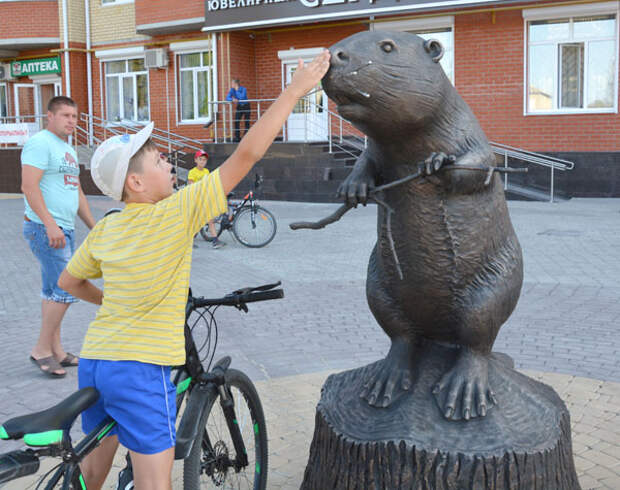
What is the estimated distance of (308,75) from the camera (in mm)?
2316

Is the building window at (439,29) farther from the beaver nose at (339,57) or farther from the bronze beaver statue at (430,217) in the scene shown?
the beaver nose at (339,57)

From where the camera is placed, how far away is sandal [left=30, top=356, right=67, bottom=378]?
5.13 metres

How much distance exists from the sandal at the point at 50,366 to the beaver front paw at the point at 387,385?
2935 mm

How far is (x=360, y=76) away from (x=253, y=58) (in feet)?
60.8

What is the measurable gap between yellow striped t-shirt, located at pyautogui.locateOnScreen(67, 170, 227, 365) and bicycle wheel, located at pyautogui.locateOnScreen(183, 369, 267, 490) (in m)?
0.43

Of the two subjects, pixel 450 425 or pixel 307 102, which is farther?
pixel 307 102

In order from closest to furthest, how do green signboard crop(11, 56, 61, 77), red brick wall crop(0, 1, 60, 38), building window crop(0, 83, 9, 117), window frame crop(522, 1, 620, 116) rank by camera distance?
window frame crop(522, 1, 620, 116) → red brick wall crop(0, 1, 60, 38) → green signboard crop(11, 56, 61, 77) → building window crop(0, 83, 9, 117)

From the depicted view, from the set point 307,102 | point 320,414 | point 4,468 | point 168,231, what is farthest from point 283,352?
point 307,102

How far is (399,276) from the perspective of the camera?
285 centimetres

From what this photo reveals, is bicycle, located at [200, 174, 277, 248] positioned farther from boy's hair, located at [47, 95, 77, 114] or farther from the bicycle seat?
the bicycle seat

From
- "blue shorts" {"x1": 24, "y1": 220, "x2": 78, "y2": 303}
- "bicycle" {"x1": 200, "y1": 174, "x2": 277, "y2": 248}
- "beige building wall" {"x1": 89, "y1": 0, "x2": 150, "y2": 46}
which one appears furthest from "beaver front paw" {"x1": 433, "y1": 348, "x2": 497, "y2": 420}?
"beige building wall" {"x1": 89, "y1": 0, "x2": 150, "y2": 46}

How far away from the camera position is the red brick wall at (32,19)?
23.2m

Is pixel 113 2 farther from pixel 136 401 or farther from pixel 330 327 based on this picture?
pixel 136 401

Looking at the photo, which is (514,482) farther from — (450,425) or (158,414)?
(158,414)
